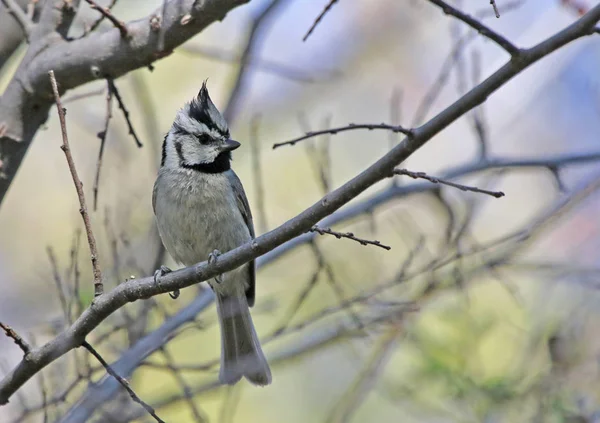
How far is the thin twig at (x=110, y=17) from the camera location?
3.44 meters

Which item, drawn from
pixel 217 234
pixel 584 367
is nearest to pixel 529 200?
pixel 584 367

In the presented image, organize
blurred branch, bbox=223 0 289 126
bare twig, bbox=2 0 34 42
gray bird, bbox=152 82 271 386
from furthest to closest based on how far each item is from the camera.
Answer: blurred branch, bbox=223 0 289 126 → gray bird, bbox=152 82 271 386 → bare twig, bbox=2 0 34 42

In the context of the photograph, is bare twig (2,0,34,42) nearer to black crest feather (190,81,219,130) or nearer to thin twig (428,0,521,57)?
black crest feather (190,81,219,130)

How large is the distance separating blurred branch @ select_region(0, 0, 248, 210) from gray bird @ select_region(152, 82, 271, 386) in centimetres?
93

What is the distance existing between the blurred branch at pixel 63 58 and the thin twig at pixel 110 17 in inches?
1.4

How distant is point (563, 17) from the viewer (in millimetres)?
8305

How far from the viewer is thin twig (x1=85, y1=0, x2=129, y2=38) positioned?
3436mm

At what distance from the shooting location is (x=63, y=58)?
3.97 metres

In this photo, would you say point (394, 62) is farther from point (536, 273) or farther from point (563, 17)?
point (536, 273)

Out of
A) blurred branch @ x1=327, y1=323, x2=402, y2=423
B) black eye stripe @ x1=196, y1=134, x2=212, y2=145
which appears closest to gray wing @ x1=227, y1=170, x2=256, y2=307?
black eye stripe @ x1=196, y1=134, x2=212, y2=145

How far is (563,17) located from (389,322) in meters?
4.75

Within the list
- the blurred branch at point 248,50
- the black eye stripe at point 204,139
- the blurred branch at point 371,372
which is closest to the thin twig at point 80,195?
the black eye stripe at point 204,139

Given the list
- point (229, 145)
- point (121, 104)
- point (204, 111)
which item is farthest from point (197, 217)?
point (121, 104)

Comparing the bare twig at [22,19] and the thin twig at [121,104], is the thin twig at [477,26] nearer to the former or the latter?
the thin twig at [121,104]
